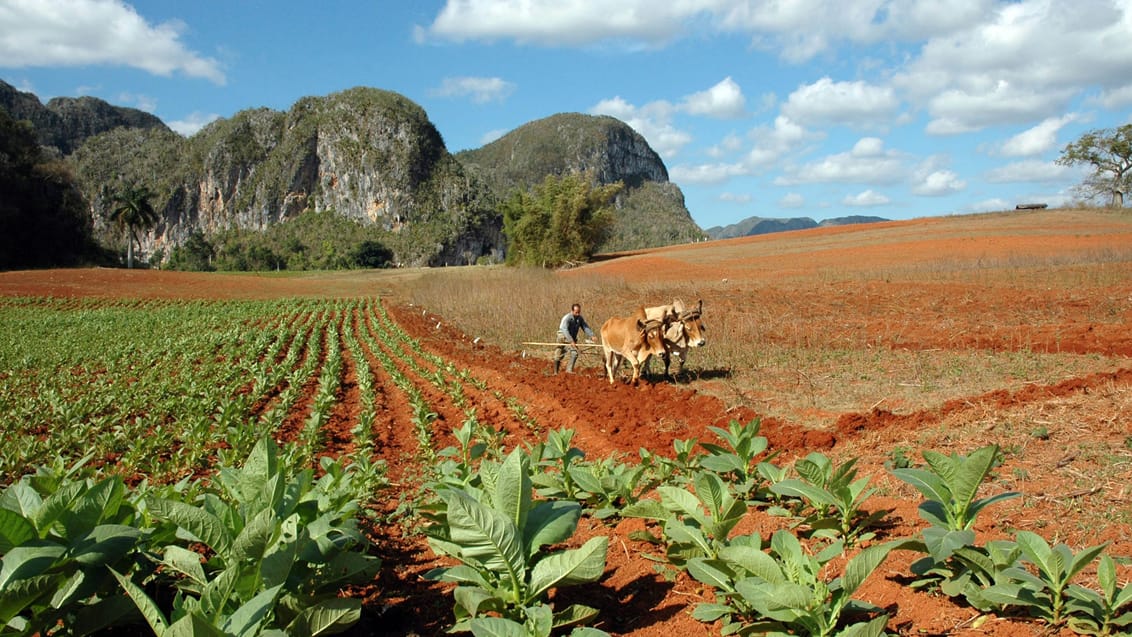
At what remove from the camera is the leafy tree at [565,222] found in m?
53.2

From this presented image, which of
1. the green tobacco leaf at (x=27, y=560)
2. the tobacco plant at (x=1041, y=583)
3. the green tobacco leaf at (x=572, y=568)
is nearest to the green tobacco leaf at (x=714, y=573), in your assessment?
the green tobacco leaf at (x=572, y=568)

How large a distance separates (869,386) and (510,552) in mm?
8745

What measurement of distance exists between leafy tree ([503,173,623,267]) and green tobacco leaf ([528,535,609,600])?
49.6 metres

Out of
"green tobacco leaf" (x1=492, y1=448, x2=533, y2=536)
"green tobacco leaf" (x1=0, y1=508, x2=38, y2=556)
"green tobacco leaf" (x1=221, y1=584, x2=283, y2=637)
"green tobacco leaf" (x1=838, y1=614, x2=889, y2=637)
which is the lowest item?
"green tobacco leaf" (x1=838, y1=614, x2=889, y2=637)

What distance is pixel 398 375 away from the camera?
530 inches

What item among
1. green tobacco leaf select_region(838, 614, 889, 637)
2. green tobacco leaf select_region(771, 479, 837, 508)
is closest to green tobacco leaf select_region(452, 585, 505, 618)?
green tobacco leaf select_region(838, 614, 889, 637)

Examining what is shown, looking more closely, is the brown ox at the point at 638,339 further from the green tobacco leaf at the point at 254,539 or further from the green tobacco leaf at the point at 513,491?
the green tobacco leaf at the point at 254,539

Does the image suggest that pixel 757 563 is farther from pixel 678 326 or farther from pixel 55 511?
pixel 678 326

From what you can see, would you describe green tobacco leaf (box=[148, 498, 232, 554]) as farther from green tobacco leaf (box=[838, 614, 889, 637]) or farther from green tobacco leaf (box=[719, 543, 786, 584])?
green tobacco leaf (box=[838, 614, 889, 637])

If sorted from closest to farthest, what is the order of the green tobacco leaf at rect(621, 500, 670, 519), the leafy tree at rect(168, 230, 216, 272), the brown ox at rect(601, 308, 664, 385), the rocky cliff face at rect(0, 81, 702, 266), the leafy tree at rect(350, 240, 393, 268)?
the green tobacco leaf at rect(621, 500, 670, 519) → the brown ox at rect(601, 308, 664, 385) → the leafy tree at rect(350, 240, 393, 268) → the leafy tree at rect(168, 230, 216, 272) → the rocky cliff face at rect(0, 81, 702, 266)

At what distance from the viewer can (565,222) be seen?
2103 inches

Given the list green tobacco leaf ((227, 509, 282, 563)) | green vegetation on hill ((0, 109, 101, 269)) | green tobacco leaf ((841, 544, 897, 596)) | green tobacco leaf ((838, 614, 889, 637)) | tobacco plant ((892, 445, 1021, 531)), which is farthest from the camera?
green vegetation on hill ((0, 109, 101, 269))

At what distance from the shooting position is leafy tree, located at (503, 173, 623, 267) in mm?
53250

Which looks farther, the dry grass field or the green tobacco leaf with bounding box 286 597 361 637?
the dry grass field
